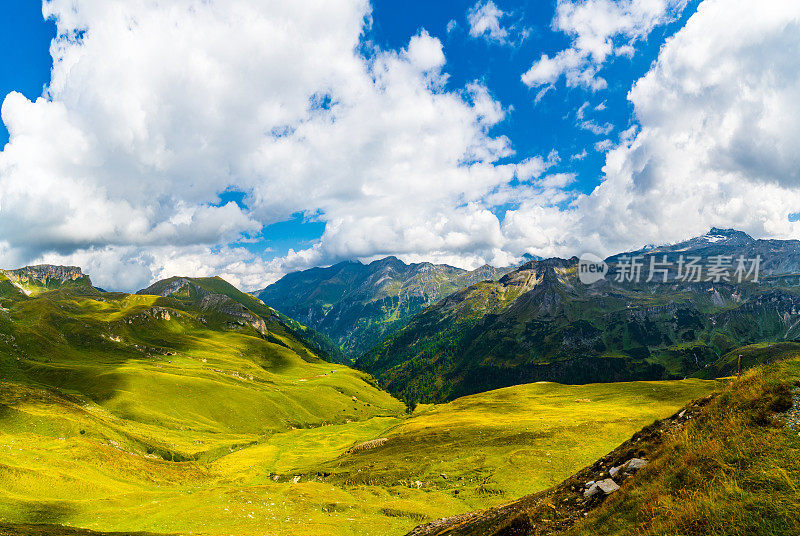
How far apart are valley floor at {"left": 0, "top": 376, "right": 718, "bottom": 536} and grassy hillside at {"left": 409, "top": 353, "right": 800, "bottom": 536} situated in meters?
27.8

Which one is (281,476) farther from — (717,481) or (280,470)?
(717,481)

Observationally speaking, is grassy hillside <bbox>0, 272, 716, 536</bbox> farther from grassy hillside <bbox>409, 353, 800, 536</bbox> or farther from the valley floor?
grassy hillside <bbox>409, 353, 800, 536</bbox>

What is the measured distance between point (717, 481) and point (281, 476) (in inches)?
2928

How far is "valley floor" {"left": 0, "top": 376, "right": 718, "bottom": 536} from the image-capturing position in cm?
3756

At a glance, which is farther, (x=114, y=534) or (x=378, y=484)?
(x=378, y=484)

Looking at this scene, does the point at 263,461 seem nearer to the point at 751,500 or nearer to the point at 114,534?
the point at 114,534

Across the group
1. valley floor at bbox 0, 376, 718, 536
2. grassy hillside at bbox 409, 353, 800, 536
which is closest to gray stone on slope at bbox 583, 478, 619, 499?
grassy hillside at bbox 409, 353, 800, 536

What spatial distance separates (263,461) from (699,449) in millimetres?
102662

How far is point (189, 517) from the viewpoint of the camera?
1517 inches

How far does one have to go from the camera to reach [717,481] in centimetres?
1031

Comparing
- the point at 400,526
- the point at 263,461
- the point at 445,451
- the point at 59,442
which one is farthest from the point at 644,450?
the point at 263,461

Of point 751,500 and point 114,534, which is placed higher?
point 751,500

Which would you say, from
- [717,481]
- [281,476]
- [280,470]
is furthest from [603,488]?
[280,470]

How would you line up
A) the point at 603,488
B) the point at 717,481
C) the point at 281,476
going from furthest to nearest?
the point at 281,476 → the point at 603,488 → the point at 717,481
